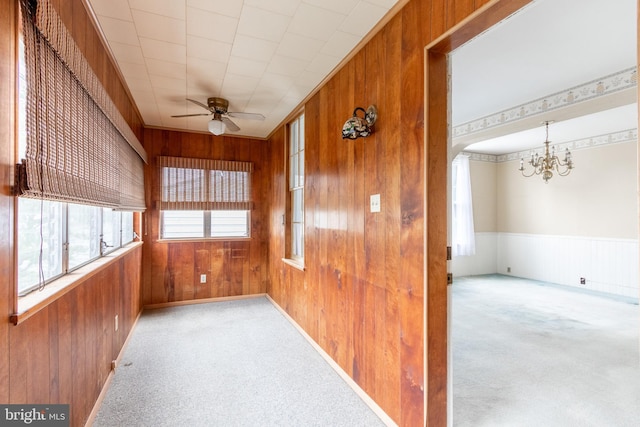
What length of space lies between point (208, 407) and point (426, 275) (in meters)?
1.71

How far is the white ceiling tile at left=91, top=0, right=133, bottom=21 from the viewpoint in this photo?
1.73 metres

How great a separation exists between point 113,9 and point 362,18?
4.95ft

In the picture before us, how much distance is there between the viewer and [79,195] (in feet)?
5.07

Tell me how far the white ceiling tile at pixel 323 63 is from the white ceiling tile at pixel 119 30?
4.17ft

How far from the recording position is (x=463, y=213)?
20.5 ft

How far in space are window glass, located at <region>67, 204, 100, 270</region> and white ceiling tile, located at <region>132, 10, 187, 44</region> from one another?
123 cm

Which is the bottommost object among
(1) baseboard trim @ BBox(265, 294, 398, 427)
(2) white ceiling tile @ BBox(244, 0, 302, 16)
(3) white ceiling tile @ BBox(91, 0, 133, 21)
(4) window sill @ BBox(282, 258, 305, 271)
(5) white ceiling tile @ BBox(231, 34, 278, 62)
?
(1) baseboard trim @ BBox(265, 294, 398, 427)

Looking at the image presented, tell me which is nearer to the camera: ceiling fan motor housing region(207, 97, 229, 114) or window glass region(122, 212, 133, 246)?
ceiling fan motor housing region(207, 97, 229, 114)

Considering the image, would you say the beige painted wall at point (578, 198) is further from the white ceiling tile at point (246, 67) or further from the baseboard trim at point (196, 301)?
the white ceiling tile at point (246, 67)

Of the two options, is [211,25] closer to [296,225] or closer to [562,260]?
[296,225]

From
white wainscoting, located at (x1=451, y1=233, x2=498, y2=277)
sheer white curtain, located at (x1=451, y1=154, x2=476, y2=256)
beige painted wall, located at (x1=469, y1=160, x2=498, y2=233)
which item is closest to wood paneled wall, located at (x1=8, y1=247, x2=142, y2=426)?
sheer white curtain, located at (x1=451, y1=154, x2=476, y2=256)

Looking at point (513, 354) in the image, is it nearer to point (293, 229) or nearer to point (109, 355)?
point (293, 229)

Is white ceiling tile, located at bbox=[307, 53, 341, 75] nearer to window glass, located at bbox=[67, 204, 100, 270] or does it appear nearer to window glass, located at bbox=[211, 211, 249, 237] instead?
window glass, located at bbox=[67, 204, 100, 270]

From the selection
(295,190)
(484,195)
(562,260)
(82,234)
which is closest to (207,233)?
(295,190)
